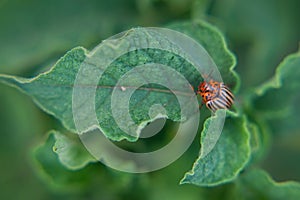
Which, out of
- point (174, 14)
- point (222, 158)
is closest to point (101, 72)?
point (222, 158)

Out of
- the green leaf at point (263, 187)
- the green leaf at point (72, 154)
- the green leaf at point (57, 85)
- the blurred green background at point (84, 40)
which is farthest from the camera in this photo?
the blurred green background at point (84, 40)

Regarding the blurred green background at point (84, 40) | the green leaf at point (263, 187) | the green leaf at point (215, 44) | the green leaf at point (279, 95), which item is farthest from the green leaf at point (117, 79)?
the blurred green background at point (84, 40)

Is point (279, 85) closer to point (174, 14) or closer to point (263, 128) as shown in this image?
point (263, 128)

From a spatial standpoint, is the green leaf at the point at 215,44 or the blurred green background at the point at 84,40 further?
the blurred green background at the point at 84,40

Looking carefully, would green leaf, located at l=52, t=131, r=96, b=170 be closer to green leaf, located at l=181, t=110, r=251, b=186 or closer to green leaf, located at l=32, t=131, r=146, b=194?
green leaf, located at l=32, t=131, r=146, b=194

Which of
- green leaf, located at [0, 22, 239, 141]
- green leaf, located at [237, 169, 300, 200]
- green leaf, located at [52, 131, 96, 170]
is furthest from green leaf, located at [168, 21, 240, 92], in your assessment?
green leaf, located at [52, 131, 96, 170]

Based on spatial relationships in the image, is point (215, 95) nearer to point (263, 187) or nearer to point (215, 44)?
point (215, 44)

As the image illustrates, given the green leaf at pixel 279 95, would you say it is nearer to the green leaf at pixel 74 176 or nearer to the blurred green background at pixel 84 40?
the blurred green background at pixel 84 40

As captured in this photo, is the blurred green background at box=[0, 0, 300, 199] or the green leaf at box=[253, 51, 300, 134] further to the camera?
the blurred green background at box=[0, 0, 300, 199]
